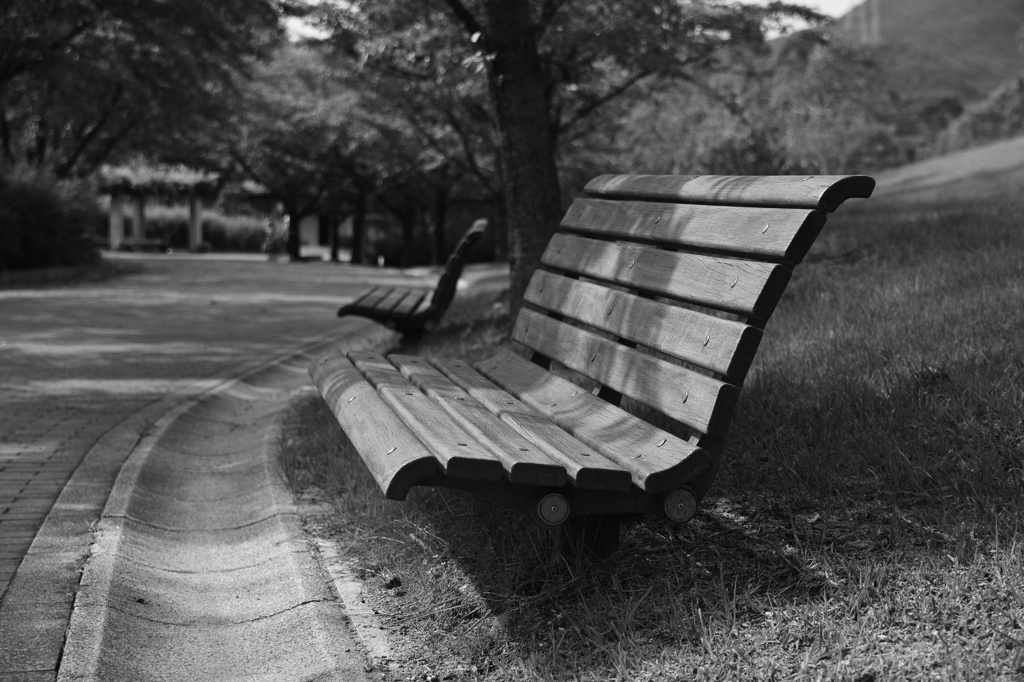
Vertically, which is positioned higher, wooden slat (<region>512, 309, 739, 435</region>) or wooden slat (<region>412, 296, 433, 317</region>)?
wooden slat (<region>512, 309, 739, 435</region>)

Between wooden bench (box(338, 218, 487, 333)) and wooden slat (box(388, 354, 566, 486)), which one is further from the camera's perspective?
wooden bench (box(338, 218, 487, 333))

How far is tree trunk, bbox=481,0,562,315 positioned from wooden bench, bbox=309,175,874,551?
2908mm

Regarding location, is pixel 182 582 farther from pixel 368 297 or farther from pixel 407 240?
pixel 407 240

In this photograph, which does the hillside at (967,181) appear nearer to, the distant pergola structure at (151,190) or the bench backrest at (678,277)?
the bench backrest at (678,277)

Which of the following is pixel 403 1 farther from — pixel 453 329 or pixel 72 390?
pixel 72 390

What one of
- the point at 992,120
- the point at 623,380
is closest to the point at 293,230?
the point at 623,380

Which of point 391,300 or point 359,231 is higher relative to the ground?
point 359,231

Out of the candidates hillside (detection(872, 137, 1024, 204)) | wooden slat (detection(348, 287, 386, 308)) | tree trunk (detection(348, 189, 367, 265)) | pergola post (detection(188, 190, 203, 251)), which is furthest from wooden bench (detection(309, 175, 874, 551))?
pergola post (detection(188, 190, 203, 251))

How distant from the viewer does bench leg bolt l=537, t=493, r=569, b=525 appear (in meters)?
2.72

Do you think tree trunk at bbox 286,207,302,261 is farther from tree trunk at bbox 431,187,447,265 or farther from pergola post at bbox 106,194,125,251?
pergola post at bbox 106,194,125,251

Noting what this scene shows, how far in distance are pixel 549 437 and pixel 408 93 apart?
730 inches

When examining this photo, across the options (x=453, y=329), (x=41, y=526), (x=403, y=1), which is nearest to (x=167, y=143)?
(x=403, y=1)

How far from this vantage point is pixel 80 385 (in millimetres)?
7168

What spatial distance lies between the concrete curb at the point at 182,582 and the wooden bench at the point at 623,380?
0.54m
